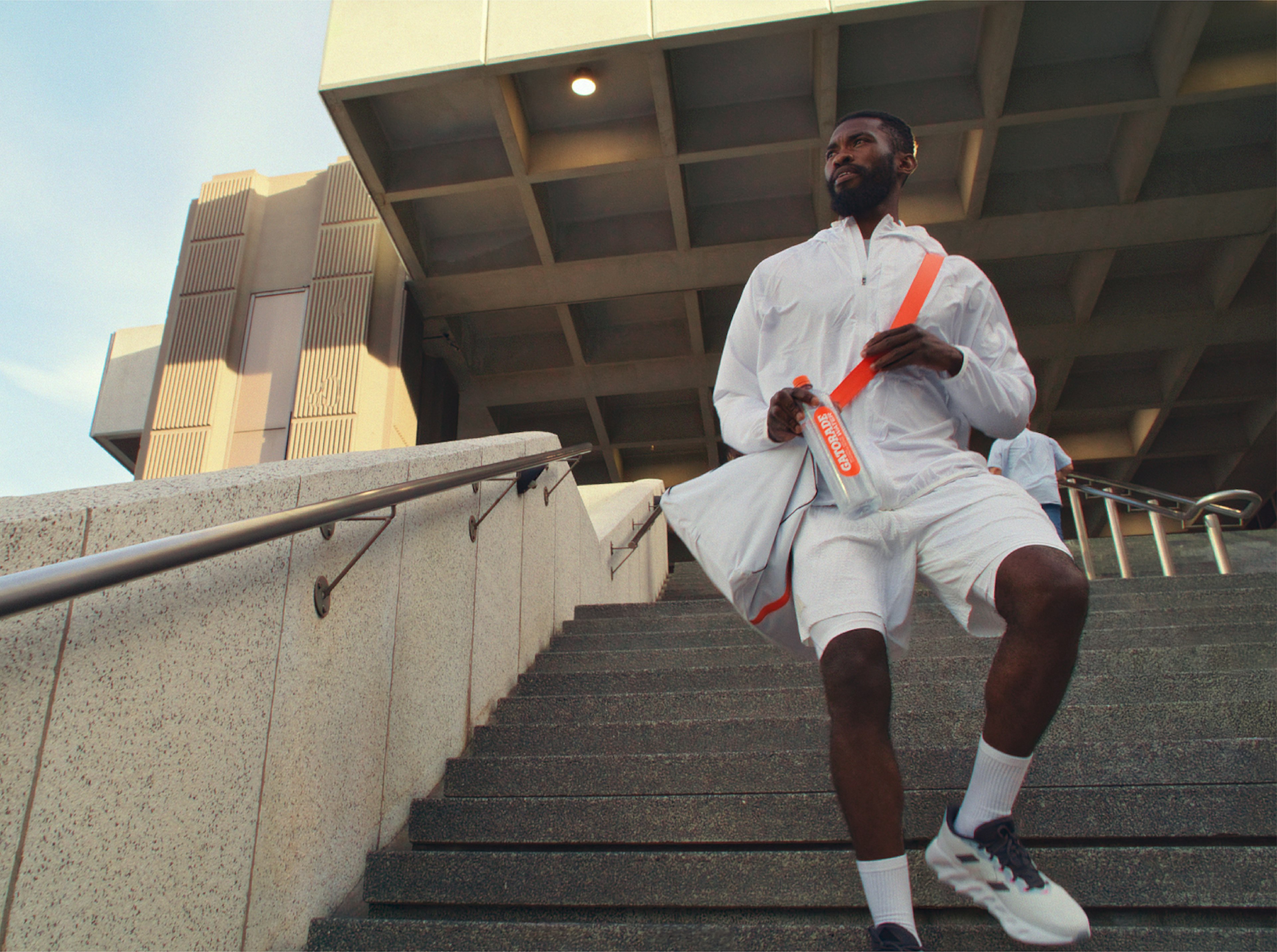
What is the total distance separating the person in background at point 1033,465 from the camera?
15.9ft

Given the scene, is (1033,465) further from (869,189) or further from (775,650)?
(869,189)

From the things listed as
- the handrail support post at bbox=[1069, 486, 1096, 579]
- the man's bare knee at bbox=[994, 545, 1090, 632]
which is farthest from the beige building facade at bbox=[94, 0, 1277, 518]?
the man's bare knee at bbox=[994, 545, 1090, 632]

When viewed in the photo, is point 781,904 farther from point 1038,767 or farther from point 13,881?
point 13,881

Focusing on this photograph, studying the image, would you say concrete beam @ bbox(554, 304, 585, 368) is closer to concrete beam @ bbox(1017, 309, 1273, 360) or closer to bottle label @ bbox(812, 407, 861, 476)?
concrete beam @ bbox(1017, 309, 1273, 360)

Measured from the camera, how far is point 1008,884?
1.41 metres

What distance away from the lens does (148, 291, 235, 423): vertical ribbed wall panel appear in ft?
34.1

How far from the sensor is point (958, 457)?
5.64ft

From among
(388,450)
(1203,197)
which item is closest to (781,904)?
(388,450)

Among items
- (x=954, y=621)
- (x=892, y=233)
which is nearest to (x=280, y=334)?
(x=954, y=621)

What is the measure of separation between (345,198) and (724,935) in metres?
11.2

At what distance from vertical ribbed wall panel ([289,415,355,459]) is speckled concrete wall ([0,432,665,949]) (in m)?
7.53

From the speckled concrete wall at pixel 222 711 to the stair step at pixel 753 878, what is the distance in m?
0.26

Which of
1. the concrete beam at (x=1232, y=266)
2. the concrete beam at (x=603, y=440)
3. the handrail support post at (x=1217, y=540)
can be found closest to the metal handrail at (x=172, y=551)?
the handrail support post at (x=1217, y=540)

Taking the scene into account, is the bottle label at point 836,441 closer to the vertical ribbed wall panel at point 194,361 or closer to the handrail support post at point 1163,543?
the handrail support post at point 1163,543
